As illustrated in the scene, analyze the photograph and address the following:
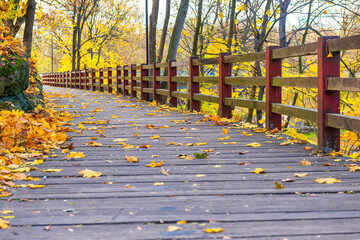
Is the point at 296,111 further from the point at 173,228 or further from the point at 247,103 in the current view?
the point at 173,228

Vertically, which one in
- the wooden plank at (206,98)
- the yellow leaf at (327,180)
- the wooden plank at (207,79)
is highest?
the wooden plank at (207,79)

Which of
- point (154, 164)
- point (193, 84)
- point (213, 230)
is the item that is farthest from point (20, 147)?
point (193, 84)

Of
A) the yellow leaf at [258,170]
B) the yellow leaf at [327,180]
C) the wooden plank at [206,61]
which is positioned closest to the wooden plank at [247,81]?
the wooden plank at [206,61]

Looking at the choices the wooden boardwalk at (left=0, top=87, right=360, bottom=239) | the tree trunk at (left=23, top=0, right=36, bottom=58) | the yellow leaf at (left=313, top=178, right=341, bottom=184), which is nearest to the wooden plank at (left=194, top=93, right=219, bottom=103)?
the wooden boardwalk at (left=0, top=87, right=360, bottom=239)

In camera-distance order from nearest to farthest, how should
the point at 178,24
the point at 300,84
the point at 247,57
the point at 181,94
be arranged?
the point at 300,84 → the point at 247,57 → the point at 181,94 → the point at 178,24

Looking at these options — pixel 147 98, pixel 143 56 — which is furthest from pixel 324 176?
pixel 143 56

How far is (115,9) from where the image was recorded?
3531 cm

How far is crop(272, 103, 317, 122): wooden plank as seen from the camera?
557 cm

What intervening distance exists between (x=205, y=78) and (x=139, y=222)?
741cm

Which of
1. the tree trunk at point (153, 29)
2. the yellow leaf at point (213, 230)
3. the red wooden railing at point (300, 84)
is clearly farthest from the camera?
the tree trunk at point (153, 29)

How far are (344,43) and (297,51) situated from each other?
117cm

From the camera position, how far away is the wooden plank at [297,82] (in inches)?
220

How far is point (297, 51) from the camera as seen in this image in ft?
19.9

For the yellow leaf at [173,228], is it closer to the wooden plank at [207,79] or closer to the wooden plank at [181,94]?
the wooden plank at [207,79]
